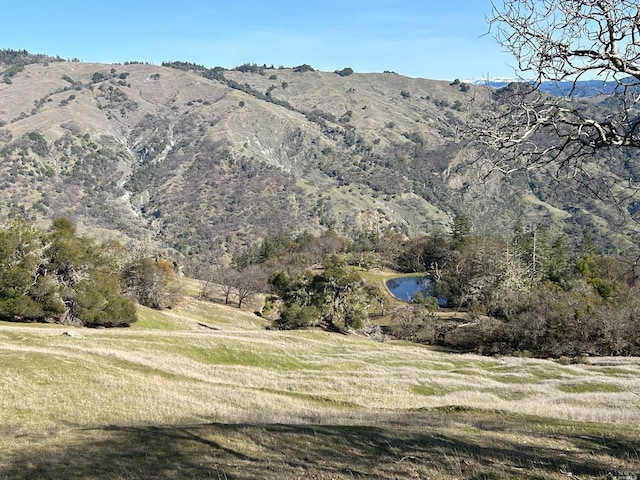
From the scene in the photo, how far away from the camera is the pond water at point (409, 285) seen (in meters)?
141

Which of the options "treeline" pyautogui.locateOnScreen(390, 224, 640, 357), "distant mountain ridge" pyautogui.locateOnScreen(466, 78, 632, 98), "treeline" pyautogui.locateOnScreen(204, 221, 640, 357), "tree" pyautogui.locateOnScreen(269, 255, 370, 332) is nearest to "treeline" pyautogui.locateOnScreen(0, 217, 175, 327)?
"tree" pyautogui.locateOnScreen(269, 255, 370, 332)

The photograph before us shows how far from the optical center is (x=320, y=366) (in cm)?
4619

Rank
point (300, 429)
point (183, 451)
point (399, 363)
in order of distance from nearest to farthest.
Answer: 1. point (183, 451)
2. point (300, 429)
3. point (399, 363)

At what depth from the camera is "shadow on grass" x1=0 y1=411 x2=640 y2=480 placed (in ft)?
38.9

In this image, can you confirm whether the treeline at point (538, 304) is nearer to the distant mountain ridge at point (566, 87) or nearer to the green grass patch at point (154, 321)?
the distant mountain ridge at point (566, 87)

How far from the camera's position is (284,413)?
2442 centimetres

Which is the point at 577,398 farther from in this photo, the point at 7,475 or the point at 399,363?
the point at 7,475

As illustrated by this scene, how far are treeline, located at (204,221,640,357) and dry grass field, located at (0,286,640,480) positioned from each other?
1717 cm

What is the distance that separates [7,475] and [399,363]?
41.2m

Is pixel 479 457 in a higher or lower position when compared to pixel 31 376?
higher

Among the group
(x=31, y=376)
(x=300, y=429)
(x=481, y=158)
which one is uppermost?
(x=481, y=158)

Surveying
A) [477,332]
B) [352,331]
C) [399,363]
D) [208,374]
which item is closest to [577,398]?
[399,363]

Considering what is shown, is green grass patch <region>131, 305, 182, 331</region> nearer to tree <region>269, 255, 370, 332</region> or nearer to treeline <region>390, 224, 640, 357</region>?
tree <region>269, 255, 370, 332</region>

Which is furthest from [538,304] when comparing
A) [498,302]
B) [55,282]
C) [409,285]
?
[409,285]
